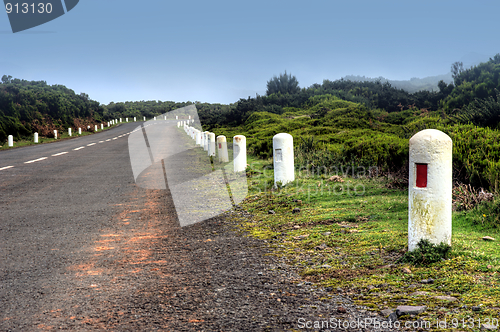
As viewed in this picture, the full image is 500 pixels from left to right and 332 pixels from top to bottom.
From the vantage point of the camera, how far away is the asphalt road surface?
3.14 meters

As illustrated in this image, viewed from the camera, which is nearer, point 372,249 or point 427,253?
point 427,253

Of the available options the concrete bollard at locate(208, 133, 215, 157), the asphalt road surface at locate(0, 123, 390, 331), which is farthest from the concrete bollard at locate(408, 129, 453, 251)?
the concrete bollard at locate(208, 133, 215, 157)

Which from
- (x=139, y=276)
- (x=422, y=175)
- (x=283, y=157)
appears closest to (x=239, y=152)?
(x=283, y=157)

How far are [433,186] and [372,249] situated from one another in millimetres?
1043

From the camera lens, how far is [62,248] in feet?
17.1

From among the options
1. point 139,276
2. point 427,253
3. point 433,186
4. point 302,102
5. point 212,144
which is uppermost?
point 302,102

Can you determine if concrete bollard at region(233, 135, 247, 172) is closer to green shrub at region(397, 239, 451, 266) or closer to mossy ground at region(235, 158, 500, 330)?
mossy ground at region(235, 158, 500, 330)

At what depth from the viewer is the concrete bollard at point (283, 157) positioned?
8602mm

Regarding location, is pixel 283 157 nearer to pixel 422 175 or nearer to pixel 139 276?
pixel 422 175

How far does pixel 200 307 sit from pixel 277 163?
225 inches

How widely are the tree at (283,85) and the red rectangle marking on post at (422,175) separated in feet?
168

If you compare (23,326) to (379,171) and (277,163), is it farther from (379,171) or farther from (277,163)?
(379,171)

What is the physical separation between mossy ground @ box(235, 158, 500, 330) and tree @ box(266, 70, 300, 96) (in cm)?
4807

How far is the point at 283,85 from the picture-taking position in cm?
5628
